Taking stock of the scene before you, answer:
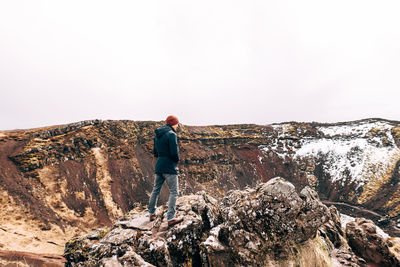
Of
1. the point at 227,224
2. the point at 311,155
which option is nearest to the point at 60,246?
the point at 227,224

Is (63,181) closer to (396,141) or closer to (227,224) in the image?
(227,224)

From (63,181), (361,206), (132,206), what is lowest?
(361,206)

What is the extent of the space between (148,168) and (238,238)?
111 feet

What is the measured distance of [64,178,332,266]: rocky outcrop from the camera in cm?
663

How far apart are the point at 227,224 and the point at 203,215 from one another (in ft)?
4.61

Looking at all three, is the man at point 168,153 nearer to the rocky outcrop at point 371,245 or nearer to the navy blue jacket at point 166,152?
the navy blue jacket at point 166,152

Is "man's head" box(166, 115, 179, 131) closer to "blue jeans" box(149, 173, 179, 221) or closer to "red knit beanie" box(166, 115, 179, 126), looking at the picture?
"red knit beanie" box(166, 115, 179, 126)

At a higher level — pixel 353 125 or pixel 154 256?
pixel 353 125

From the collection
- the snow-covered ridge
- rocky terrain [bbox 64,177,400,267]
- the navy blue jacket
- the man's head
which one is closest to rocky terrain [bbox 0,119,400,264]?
the snow-covered ridge

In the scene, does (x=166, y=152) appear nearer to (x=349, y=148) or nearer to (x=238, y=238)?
(x=238, y=238)

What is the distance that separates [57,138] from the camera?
1162 inches

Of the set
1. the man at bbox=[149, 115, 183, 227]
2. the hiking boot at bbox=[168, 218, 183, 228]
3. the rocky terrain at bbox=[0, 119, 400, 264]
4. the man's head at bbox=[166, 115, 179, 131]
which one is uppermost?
the man's head at bbox=[166, 115, 179, 131]

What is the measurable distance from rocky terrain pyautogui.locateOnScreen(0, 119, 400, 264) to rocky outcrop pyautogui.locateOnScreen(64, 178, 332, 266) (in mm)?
14687

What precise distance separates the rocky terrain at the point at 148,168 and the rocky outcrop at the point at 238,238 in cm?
1469
